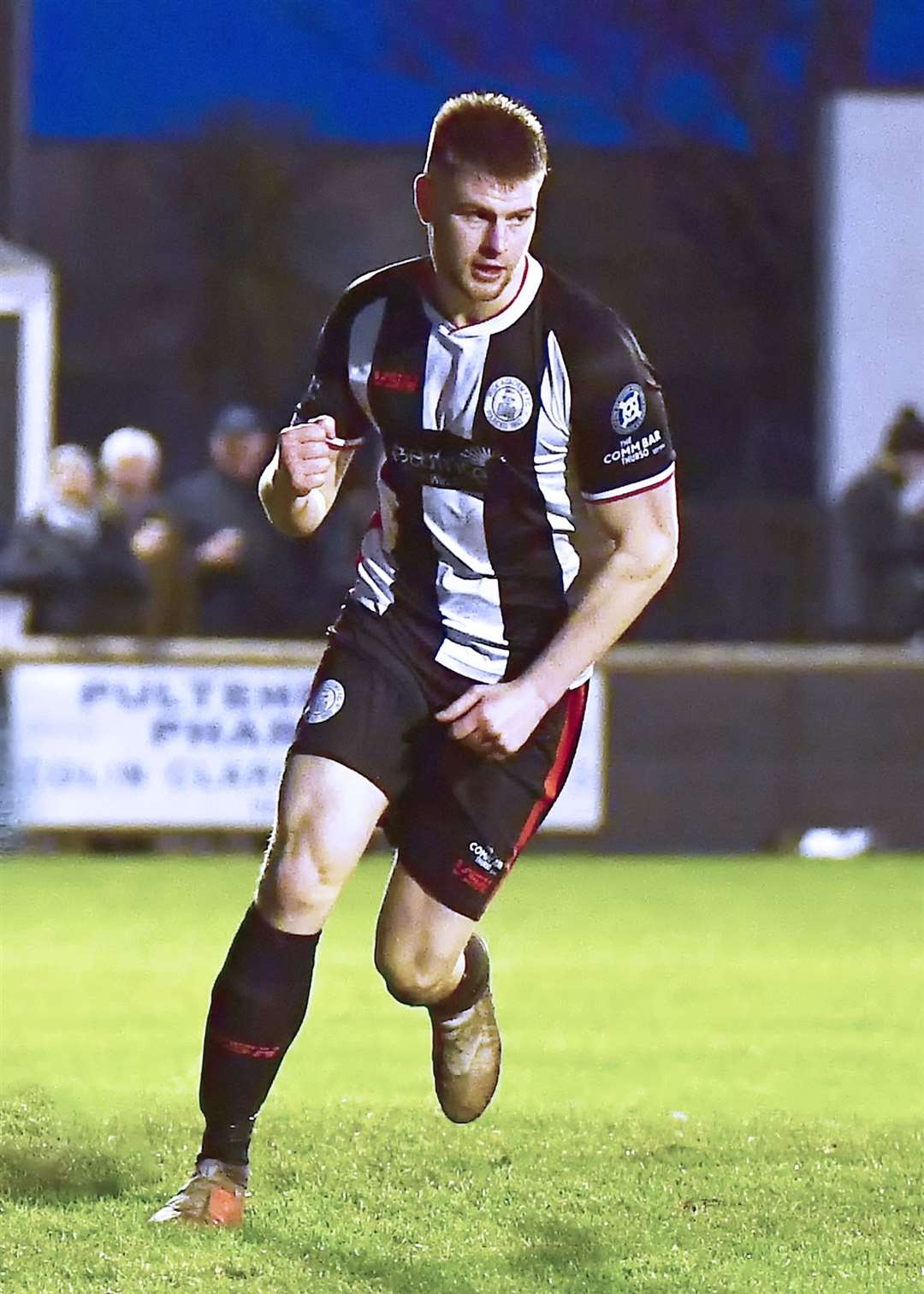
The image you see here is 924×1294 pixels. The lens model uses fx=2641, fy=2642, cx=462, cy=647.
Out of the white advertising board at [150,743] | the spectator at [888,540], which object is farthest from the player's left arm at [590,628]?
the spectator at [888,540]

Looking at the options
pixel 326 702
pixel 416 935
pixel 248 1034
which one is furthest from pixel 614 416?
pixel 248 1034

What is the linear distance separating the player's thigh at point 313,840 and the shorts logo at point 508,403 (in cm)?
75

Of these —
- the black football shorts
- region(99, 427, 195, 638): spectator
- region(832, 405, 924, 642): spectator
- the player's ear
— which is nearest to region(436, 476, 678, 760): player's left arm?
the black football shorts

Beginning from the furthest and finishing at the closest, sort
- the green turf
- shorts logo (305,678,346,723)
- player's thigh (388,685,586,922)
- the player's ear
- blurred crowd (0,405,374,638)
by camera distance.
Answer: blurred crowd (0,405,374,638) < player's thigh (388,685,586,922) < shorts logo (305,678,346,723) < the player's ear < the green turf

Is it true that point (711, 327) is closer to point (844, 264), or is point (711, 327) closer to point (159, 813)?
point (844, 264)

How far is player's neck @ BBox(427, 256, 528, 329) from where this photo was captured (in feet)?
17.1

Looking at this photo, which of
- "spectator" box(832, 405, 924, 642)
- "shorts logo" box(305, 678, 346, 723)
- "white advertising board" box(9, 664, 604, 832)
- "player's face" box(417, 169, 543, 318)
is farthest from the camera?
"spectator" box(832, 405, 924, 642)

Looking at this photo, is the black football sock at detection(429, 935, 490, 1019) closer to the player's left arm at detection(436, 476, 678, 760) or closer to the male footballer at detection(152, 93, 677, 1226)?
the male footballer at detection(152, 93, 677, 1226)

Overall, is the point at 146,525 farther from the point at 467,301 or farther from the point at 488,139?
the point at 488,139

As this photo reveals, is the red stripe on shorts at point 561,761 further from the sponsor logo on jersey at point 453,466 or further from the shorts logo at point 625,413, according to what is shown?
the shorts logo at point 625,413

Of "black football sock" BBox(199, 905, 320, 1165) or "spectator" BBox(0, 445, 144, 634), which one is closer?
"black football sock" BBox(199, 905, 320, 1165)

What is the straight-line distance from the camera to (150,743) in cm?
1333

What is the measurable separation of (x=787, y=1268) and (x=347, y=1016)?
3746 millimetres

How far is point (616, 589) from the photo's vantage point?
5168 mm
